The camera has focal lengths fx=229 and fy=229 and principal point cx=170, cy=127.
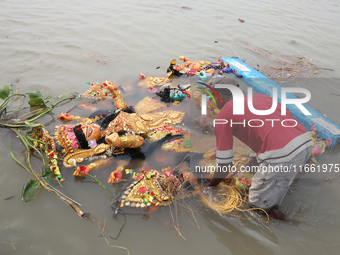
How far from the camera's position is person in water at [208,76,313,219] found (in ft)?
7.50

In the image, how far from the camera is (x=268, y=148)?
7.79 ft

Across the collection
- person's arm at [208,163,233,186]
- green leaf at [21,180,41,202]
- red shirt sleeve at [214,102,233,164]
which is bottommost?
green leaf at [21,180,41,202]

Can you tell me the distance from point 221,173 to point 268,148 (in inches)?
28.3

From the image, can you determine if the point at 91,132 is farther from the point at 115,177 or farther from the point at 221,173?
the point at 221,173

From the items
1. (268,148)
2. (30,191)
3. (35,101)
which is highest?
(268,148)

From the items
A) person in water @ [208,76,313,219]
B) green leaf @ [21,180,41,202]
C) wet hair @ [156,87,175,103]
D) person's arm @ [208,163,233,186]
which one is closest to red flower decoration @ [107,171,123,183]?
green leaf @ [21,180,41,202]

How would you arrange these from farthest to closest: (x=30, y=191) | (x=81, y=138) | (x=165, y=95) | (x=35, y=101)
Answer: (x=165, y=95)
(x=35, y=101)
(x=81, y=138)
(x=30, y=191)

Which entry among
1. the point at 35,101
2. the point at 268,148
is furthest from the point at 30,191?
the point at 268,148

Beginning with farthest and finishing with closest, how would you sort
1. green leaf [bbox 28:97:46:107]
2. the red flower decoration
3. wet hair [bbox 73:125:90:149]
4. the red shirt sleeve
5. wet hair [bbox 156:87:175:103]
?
1. wet hair [bbox 156:87:175:103]
2. green leaf [bbox 28:97:46:107]
3. wet hair [bbox 73:125:90:149]
4. the red flower decoration
5. the red shirt sleeve

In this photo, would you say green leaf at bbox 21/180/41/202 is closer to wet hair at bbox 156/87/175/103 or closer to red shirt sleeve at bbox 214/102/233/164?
red shirt sleeve at bbox 214/102/233/164

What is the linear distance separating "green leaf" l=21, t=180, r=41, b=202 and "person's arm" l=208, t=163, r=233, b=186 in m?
2.25

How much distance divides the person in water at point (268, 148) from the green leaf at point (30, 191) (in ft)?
7.59

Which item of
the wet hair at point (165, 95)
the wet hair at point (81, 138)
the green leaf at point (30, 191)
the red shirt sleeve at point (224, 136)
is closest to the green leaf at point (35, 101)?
the wet hair at point (81, 138)

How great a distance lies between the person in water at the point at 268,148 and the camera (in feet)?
7.50
